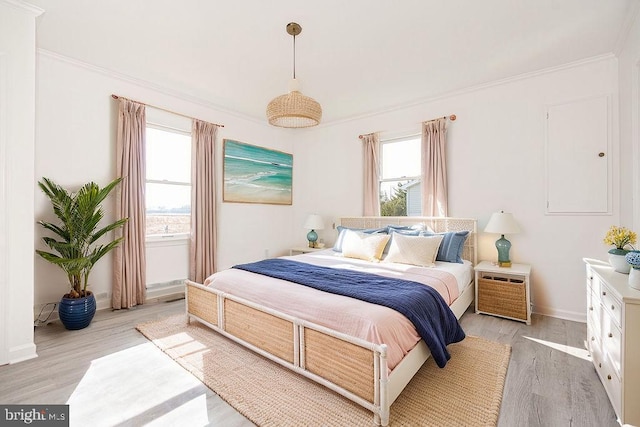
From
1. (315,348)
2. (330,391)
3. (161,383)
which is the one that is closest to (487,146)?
(315,348)

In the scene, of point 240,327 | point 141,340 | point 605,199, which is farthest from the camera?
point 605,199

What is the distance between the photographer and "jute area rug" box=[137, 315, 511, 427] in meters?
1.69

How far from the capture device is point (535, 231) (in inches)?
134

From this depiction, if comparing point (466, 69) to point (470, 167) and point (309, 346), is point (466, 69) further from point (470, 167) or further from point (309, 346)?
point (309, 346)

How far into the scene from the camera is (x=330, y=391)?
193 cm

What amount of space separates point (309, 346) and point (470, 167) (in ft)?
10.3

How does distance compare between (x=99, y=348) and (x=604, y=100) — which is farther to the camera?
(x=604, y=100)

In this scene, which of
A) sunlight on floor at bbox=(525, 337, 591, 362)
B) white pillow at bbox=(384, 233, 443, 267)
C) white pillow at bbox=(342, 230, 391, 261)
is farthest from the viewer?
white pillow at bbox=(342, 230, 391, 261)

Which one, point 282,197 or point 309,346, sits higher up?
point 282,197

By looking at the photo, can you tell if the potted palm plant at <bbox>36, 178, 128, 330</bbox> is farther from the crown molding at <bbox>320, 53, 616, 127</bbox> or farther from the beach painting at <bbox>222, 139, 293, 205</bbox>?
the crown molding at <bbox>320, 53, 616, 127</bbox>

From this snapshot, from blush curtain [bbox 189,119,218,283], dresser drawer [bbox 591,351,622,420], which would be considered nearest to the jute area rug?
dresser drawer [bbox 591,351,622,420]

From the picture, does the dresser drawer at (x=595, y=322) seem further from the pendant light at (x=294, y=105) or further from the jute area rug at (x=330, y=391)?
the pendant light at (x=294, y=105)

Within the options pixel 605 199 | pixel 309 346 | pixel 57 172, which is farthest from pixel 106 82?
pixel 605 199

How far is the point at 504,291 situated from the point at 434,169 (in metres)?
1.72
